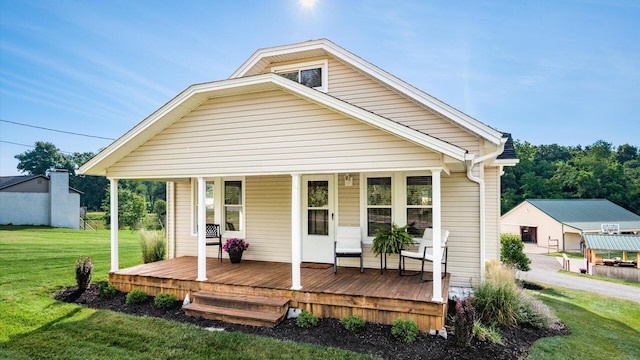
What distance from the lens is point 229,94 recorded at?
6082mm

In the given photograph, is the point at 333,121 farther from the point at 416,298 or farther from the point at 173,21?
the point at 173,21

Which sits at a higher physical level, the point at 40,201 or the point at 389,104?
the point at 389,104

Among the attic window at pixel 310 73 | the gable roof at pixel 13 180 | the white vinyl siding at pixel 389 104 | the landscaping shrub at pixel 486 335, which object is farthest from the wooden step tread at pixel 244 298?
the gable roof at pixel 13 180

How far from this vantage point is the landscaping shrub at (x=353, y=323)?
15.7ft

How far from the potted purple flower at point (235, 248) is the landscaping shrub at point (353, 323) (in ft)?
12.2

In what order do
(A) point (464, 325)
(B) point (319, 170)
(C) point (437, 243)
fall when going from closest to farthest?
(A) point (464, 325) → (C) point (437, 243) → (B) point (319, 170)

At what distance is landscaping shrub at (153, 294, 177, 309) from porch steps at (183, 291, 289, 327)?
0.45 meters

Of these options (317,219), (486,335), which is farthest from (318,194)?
(486,335)

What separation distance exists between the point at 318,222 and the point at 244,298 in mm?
2579

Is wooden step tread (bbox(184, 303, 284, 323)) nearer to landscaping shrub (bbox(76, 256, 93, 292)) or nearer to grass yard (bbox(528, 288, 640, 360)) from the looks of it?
landscaping shrub (bbox(76, 256, 93, 292))

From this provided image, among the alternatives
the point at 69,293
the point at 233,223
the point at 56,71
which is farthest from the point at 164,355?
the point at 56,71

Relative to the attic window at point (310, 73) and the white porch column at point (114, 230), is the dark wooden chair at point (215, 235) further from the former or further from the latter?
the attic window at point (310, 73)

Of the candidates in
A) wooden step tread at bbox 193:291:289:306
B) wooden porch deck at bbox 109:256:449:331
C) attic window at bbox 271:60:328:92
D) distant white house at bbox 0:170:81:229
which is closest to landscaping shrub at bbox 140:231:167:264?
wooden porch deck at bbox 109:256:449:331

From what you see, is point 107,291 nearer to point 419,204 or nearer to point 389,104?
point 419,204
